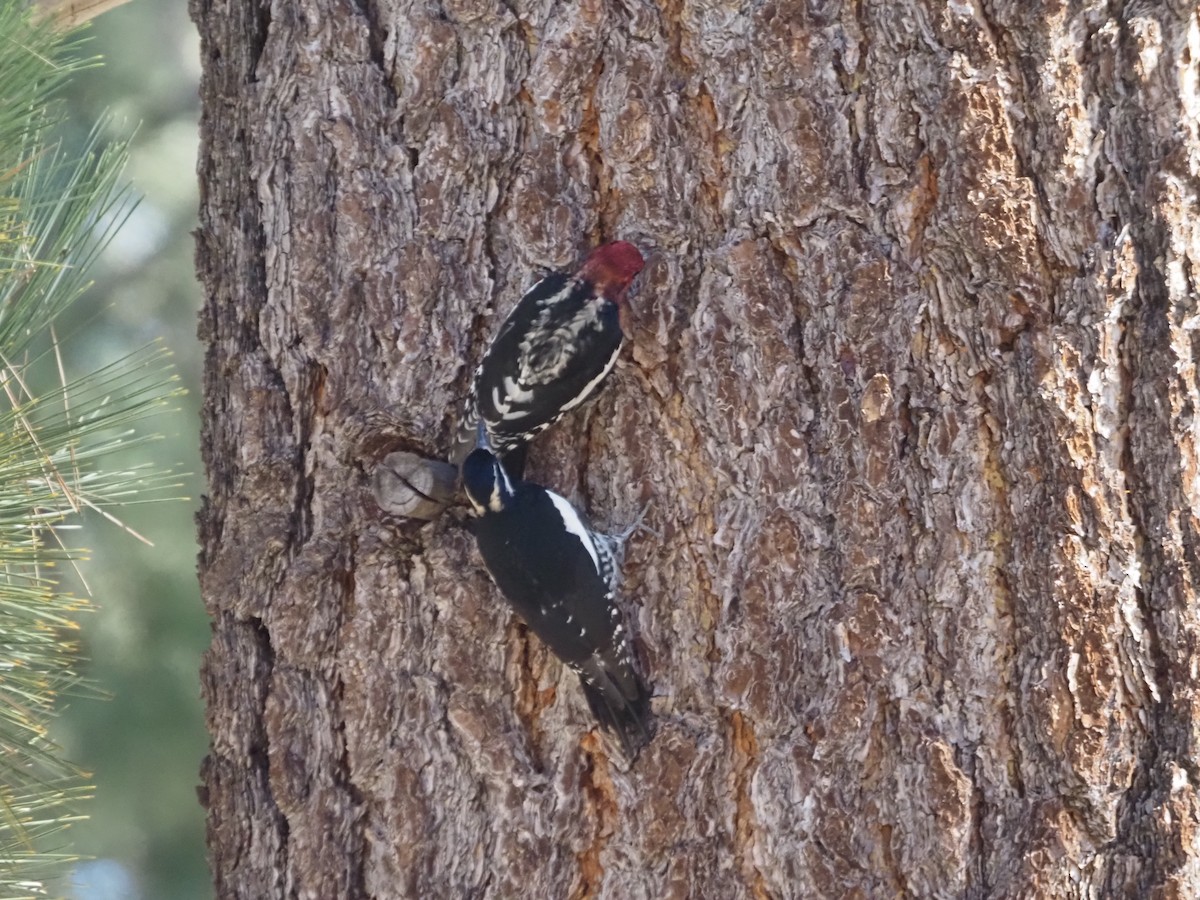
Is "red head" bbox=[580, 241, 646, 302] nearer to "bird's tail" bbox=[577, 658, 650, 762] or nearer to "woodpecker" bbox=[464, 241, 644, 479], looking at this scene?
"woodpecker" bbox=[464, 241, 644, 479]

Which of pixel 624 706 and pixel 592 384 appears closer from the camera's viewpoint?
pixel 624 706

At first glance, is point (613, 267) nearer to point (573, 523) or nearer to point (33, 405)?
point (573, 523)

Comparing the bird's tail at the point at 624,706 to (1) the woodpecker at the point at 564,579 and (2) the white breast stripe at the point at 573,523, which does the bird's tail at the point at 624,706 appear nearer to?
(1) the woodpecker at the point at 564,579

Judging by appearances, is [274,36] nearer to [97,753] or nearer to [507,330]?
[507,330]

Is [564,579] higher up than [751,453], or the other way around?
[751,453]

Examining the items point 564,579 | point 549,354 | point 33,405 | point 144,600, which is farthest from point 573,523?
point 144,600

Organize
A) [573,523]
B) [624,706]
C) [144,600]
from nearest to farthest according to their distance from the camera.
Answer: [624,706], [573,523], [144,600]

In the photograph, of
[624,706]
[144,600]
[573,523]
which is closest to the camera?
[624,706]
